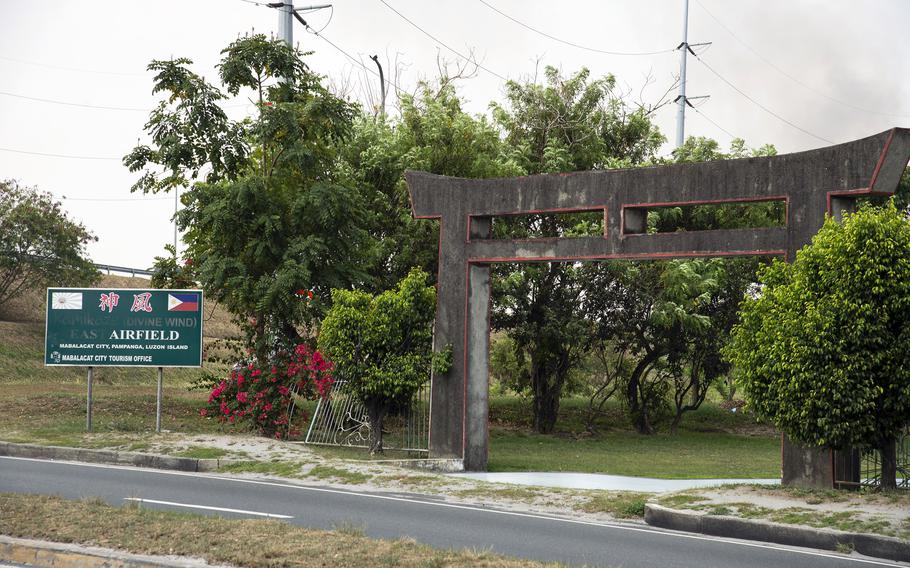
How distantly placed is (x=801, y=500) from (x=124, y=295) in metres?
13.7

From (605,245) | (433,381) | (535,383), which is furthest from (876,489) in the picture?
(535,383)

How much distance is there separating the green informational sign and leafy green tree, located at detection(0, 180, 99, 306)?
2189 cm

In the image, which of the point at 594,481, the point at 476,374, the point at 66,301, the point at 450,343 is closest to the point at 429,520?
the point at 594,481

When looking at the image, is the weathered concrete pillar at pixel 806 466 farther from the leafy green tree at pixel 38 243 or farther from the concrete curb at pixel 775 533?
the leafy green tree at pixel 38 243

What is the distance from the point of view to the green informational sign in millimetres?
20031

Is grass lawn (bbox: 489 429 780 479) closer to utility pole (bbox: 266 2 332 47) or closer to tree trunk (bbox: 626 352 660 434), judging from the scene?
tree trunk (bbox: 626 352 660 434)

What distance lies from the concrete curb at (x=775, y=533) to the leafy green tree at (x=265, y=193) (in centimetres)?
1099

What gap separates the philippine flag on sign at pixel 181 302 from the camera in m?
20.1

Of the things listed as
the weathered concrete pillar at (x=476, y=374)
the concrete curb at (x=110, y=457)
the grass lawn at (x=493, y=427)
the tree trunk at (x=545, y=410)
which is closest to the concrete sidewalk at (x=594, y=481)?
the weathered concrete pillar at (x=476, y=374)

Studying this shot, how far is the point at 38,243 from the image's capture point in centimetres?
4072

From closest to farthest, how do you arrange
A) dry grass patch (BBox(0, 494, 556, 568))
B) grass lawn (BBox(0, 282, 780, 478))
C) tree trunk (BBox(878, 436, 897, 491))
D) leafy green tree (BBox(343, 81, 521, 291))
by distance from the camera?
dry grass patch (BBox(0, 494, 556, 568))
tree trunk (BBox(878, 436, 897, 491))
grass lawn (BBox(0, 282, 780, 478))
leafy green tree (BBox(343, 81, 521, 291))

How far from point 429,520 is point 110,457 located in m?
7.92

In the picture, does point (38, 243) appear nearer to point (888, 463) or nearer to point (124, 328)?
point (124, 328)

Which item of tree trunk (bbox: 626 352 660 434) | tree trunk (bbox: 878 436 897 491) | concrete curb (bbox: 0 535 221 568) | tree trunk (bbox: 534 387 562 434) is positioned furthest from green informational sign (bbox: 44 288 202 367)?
tree trunk (bbox: 626 352 660 434)
